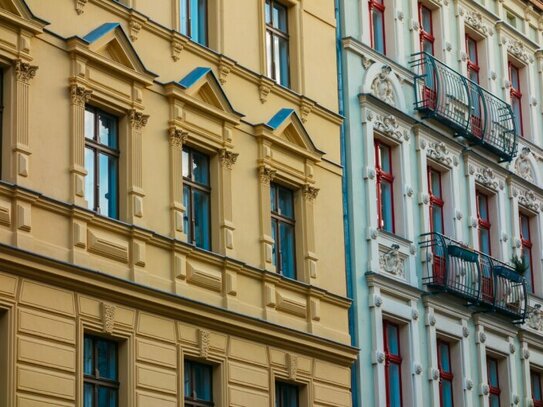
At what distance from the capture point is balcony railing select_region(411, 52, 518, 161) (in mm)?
36812

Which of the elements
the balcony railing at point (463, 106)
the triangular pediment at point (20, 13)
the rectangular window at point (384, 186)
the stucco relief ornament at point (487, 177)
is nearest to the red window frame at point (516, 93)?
the balcony railing at point (463, 106)

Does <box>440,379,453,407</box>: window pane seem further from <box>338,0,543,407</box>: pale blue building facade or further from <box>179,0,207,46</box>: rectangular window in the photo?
<box>179,0,207,46</box>: rectangular window

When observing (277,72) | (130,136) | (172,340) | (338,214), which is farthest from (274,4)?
(172,340)

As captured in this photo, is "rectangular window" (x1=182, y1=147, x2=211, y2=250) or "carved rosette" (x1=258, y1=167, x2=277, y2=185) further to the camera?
"carved rosette" (x1=258, y1=167, x2=277, y2=185)

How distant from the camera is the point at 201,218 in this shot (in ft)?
95.5

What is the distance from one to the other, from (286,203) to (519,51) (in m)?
13.4

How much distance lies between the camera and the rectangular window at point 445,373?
35.5m

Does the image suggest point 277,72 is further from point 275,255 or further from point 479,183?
point 479,183

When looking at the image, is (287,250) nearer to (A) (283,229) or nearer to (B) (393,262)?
(A) (283,229)

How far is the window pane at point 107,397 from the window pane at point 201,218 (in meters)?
3.89

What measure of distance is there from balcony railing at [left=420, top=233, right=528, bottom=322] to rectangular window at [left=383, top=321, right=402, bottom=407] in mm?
1507

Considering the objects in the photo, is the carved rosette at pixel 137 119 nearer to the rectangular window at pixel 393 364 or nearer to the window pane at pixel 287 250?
the window pane at pixel 287 250

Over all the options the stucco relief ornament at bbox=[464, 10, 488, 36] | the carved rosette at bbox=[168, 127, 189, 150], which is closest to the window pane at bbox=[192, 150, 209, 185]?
the carved rosette at bbox=[168, 127, 189, 150]

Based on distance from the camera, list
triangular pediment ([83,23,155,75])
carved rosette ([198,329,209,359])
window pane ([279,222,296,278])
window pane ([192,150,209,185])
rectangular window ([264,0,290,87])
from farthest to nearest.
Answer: rectangular window ([264,0,290,87]) < window pane ([279,222,296,278]) < window pane ([192,150,209,185]) < carved rosette ([198,329,209,359]) < triangular pediment ([83,23,155,75])
